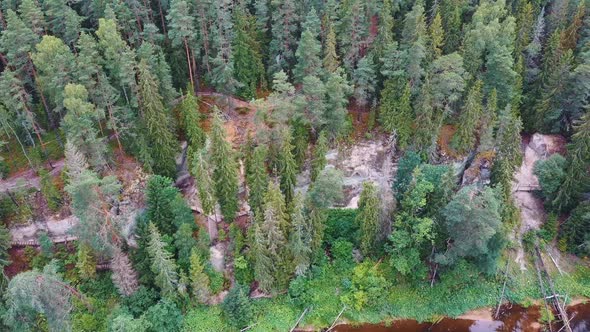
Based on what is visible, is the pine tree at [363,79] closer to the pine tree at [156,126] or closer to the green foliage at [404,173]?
the green foliage at [404,173]

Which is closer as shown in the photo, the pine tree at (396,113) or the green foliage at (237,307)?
the green foliage at (237,307)

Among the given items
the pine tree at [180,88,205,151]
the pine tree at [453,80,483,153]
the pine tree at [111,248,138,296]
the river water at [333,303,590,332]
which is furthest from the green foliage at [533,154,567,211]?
the pine tree at [111,248,138,296]

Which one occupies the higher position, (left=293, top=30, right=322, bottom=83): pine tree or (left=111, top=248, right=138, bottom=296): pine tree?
(left=293, top=30, right=322, bottom=83): pine tree

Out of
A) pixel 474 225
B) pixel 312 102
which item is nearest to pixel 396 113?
pixel 312 102

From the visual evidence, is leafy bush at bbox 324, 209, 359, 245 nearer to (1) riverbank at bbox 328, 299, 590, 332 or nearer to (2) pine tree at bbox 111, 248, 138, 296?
(1) riverbank at bbox 328, 299, 590, 332

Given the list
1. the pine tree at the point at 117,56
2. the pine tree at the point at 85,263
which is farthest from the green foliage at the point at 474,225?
the pine tree at the point at 85,263

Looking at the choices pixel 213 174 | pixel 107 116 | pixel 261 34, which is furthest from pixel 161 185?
pixel 261 34
